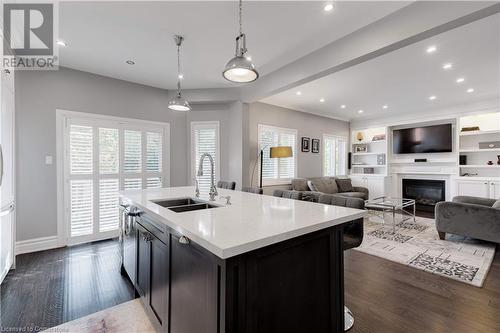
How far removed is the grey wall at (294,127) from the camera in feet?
15.9

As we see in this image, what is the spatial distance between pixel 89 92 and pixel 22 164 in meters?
1.45

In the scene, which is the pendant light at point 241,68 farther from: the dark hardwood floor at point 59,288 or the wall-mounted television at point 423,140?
the wall-mounted television at point 423,140

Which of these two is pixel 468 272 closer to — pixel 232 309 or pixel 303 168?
pixel 232 309

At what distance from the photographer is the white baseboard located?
10.5 ft

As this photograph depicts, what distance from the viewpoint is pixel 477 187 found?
5090 mm

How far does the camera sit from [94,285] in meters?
2.40

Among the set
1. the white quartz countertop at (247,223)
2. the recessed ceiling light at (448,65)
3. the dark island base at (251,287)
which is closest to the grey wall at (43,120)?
the white quartz countertop at (247,223)

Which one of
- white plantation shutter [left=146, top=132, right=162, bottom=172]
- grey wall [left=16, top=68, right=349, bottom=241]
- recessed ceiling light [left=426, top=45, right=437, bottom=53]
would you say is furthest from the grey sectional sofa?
recessed ceiling light [left=426, top=45, right=437, bottom=53]

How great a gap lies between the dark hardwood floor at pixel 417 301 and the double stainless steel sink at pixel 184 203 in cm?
160

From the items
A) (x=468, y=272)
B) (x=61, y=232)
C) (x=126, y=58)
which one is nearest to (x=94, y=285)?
(x=61, y=232)

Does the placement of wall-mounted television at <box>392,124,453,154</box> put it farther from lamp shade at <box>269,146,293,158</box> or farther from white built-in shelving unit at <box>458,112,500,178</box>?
lamp shade at <box>269,146,293,158</box>

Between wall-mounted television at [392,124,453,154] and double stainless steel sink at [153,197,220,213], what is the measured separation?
6600 millimetres

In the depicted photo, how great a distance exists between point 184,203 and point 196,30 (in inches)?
78.7

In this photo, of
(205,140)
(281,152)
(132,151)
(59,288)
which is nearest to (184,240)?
(59,288)
